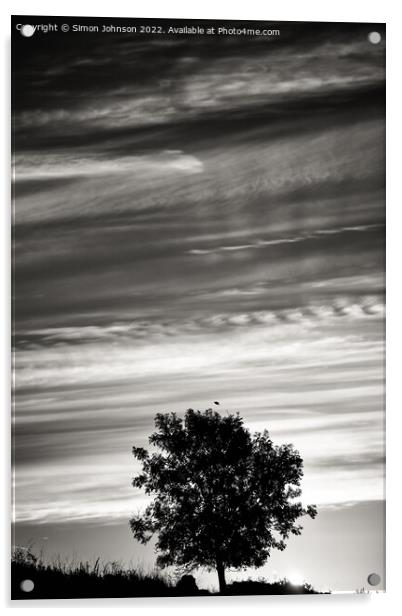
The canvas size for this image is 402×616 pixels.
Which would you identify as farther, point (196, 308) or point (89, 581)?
point (196, 308)

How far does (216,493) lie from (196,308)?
755 mm

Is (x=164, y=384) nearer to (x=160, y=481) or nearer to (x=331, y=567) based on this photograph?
(x=160, y=481)

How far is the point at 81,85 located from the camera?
4180 mm

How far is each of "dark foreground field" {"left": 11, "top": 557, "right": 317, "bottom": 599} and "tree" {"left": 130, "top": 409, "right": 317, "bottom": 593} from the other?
0.09m

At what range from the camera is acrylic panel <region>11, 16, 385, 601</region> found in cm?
407

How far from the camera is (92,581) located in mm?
4020

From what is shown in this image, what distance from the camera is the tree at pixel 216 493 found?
408 cm

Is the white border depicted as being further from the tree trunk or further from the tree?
the tree
